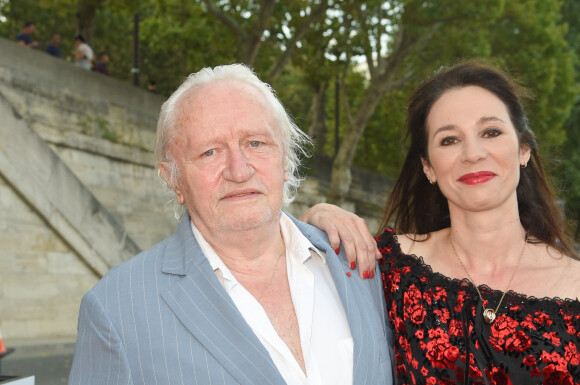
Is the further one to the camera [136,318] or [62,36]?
[62,36]

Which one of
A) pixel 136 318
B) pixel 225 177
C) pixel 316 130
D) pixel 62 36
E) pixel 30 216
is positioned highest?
pixel 62 36

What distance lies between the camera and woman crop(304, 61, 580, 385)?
2.94m

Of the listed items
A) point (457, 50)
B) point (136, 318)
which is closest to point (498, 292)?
point (136, 318)

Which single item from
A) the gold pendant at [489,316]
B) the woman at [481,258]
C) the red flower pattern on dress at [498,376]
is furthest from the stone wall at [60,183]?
the red flower pattern on dress at [498,376]

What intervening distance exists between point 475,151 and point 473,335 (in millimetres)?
779

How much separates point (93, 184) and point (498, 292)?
10806 millimetres

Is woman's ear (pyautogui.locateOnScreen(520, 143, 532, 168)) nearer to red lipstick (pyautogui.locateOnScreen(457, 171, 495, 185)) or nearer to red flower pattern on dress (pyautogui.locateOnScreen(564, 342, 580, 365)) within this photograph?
red lipstick (pyautogui.locateOnScreen(457, 171, 495, 185))

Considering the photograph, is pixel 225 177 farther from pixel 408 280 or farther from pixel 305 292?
pixel 408 280

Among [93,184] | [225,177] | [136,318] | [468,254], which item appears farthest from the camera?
[93,184]

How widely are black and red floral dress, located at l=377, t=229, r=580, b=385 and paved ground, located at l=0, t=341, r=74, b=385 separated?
4.97 meters

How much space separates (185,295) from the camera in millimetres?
2785

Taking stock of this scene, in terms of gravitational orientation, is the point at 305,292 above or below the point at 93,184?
below

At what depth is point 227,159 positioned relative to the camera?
299cm

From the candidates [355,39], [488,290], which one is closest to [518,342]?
[488,290]
